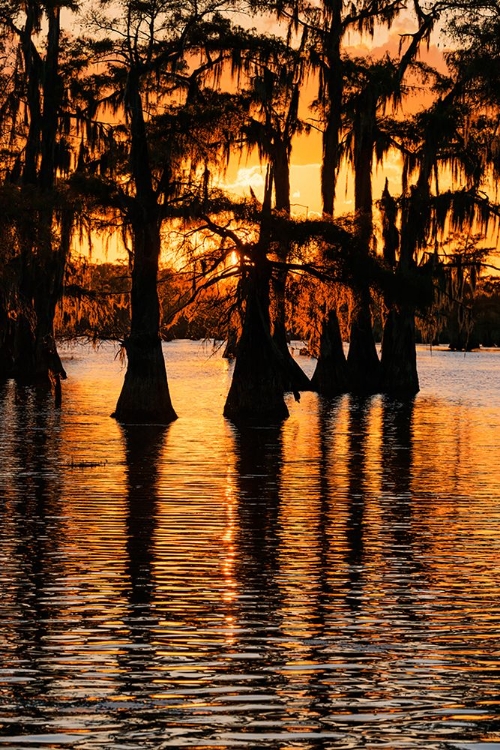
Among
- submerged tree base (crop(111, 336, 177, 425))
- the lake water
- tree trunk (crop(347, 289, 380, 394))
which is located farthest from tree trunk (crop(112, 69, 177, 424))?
tree trunk (crop(347, 289, 380, 394))

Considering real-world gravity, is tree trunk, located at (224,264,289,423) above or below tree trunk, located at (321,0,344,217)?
below

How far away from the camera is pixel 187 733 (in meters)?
7.81

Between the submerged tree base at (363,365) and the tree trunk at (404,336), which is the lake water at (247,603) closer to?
the tree trunk at (404,336)

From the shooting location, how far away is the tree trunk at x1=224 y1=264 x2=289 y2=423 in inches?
1508

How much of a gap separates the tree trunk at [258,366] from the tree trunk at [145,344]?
2154 mm

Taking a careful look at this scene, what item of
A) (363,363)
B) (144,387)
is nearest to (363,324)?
(363,363)

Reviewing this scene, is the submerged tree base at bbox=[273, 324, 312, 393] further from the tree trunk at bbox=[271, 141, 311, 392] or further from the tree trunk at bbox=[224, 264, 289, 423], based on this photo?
the tree trunk at bbox=[224, 264, 289, 423]

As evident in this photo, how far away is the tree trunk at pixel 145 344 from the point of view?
3791 centimetres

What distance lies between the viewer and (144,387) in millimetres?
Result: 38375

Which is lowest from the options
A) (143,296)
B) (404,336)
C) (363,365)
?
(363,365)

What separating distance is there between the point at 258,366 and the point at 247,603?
1050 inches

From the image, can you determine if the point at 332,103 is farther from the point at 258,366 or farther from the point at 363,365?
the point at 258,366

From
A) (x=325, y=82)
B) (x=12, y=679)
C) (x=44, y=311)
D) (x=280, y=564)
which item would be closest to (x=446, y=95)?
(x=325, y=82)

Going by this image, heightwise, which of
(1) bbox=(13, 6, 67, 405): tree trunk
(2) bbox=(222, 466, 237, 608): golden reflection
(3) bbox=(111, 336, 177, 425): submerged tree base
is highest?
(1) bbox=(13, 6, 67, 405): tree trunk
